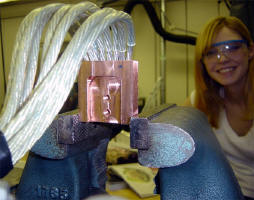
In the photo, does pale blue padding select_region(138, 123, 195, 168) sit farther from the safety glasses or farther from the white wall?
the white wall

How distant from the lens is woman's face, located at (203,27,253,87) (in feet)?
3.02

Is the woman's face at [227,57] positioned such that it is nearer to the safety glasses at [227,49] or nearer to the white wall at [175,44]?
the safety glasses at [227,49]

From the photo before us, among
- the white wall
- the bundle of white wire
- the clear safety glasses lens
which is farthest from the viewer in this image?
the white wall

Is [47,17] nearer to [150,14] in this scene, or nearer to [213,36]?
[213,36]

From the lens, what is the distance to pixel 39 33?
253mm

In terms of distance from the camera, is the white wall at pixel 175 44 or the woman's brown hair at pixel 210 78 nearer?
the woman's brown hair at pixel 210 78

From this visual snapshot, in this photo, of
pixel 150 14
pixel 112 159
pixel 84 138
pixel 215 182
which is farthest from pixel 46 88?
pixel 150 14

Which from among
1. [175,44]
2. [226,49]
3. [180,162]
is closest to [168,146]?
[180,162]

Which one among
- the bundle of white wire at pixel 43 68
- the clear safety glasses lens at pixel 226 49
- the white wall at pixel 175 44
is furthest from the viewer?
the white wall at pixel 175 44

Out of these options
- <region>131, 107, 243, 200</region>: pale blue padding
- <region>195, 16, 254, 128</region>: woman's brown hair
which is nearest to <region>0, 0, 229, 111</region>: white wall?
<region>195, 16, 254, 128</region>: woman's brown hair

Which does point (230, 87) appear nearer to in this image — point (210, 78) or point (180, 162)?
point (210, 78)

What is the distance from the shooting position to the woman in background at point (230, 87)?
3.01 ft

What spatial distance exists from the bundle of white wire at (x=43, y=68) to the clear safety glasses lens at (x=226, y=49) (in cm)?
74

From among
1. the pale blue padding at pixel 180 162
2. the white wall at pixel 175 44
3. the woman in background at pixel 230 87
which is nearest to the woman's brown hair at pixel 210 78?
the woman in background at pixel 230 87
